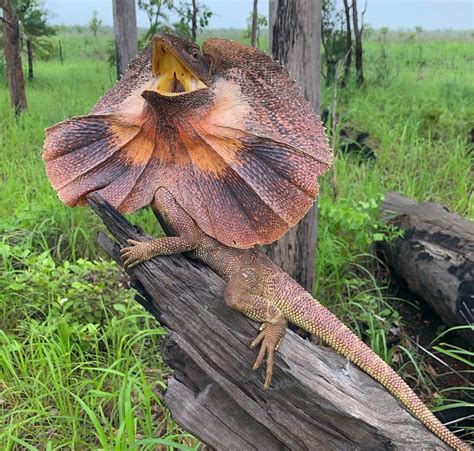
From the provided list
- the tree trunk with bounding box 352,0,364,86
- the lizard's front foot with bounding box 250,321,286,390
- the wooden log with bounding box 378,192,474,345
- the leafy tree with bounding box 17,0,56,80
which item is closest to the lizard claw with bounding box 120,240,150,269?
the lizard's front foot with bounding box 250,321,286,390

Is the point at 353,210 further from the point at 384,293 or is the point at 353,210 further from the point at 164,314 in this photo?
the point at 164,314

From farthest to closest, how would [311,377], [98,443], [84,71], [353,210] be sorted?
[84,71]
[353,210]
[98,443]
[311,377]

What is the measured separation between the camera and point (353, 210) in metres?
2.58

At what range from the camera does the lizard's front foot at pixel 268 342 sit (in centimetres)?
121

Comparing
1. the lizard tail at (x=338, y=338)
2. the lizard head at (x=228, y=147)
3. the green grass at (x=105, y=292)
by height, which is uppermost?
the lizard head at (x=228, y=147)

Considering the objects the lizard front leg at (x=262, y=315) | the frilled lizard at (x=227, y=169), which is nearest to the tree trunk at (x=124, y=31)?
the frilled lizard at (x=227, y=169)

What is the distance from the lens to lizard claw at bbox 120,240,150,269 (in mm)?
1274

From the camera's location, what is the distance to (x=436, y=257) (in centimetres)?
238

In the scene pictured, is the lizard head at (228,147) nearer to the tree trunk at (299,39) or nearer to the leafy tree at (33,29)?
the tree trunk at (299,39)

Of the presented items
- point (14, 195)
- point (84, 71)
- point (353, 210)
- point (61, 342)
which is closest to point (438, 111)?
point (353, 210)

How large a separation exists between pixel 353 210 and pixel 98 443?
1.54 metres

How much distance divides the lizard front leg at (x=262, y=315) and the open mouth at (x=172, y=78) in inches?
18.3

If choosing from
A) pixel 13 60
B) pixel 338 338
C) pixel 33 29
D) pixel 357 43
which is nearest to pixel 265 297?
pixel 338 338

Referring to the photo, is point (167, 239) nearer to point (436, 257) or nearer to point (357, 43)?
point (436, 257)
